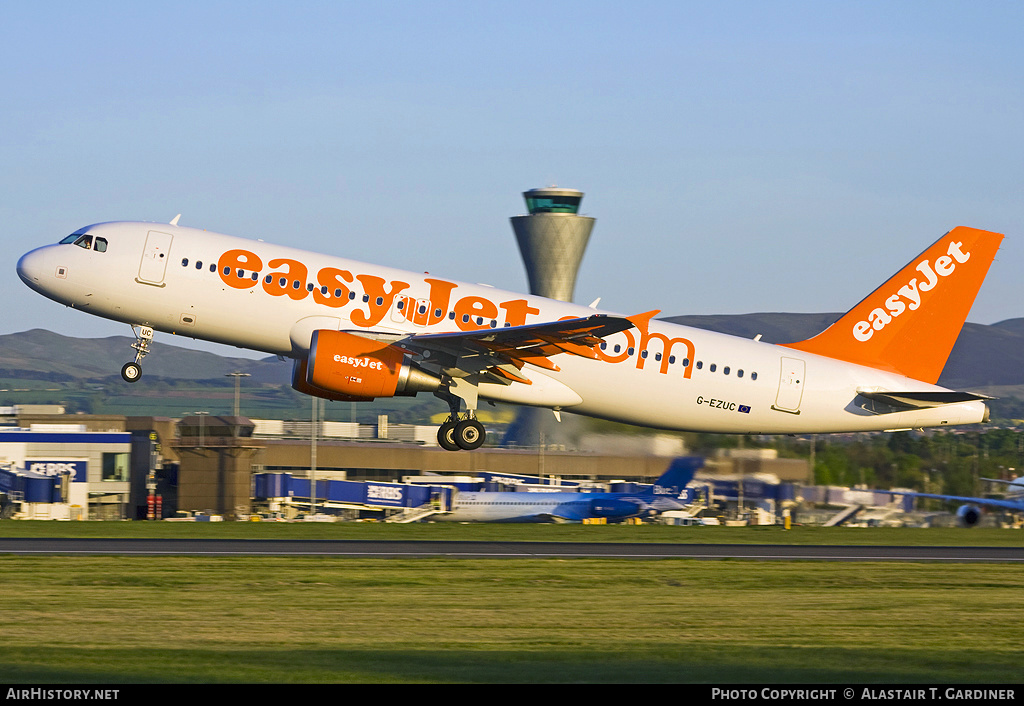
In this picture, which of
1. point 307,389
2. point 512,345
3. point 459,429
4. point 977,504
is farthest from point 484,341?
point 977,504

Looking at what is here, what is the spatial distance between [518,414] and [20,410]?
54416 millimetres

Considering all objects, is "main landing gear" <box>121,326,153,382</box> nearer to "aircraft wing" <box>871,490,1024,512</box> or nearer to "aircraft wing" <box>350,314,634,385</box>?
"aircraft wing" <box>350,314,634,385</box>

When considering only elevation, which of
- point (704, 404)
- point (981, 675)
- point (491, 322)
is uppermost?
point (491, 322)

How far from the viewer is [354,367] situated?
29703 mm

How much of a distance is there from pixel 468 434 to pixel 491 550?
4426 mm

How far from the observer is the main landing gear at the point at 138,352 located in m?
Answer: 32.1

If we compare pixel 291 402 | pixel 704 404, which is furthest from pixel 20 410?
pixel 704 404

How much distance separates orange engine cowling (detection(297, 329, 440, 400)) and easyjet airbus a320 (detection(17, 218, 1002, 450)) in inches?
1.4

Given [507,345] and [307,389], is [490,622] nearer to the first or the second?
[507,345]

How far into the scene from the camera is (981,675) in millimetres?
14695

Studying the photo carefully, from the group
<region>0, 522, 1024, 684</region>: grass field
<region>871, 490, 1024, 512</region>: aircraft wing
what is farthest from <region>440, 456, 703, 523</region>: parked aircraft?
<region>0, 522, 1024, 684</region>: grass field
